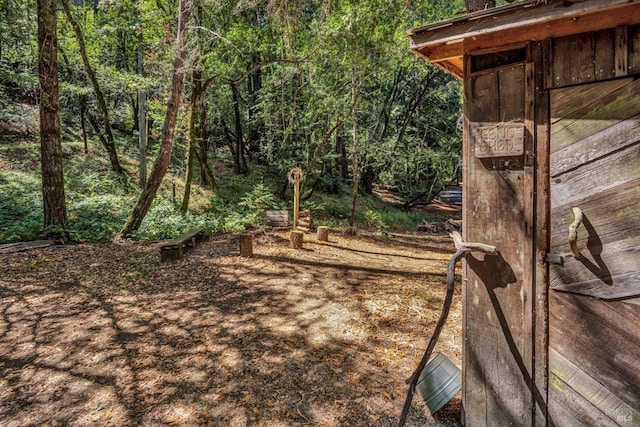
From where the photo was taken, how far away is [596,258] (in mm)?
1788

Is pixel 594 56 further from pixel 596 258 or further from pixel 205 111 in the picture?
pixel 205 111

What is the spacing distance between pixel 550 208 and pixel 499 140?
0.49 metres

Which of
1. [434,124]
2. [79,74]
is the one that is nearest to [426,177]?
[434,124]

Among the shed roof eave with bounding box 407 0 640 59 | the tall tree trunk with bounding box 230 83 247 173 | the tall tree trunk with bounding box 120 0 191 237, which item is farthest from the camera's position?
the tall tree trunk with bounding box 230 83 247 173

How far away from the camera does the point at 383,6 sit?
7277 mm

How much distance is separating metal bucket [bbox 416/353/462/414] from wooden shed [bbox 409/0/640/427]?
176 mm

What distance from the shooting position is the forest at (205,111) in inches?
292

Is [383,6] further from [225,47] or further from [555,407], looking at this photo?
[555,407]

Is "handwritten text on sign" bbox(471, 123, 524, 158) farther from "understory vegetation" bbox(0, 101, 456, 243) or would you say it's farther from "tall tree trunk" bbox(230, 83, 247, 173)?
"tall tree trunk" bbox(230, 83, 247, 173)

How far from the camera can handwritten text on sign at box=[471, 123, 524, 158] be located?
196 cm

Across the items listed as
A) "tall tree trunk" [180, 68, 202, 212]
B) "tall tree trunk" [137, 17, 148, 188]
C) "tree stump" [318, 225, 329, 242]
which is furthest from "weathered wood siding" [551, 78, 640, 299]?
"tall tree trunk" [137, 17, 148, 188]

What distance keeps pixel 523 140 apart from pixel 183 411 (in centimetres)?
308

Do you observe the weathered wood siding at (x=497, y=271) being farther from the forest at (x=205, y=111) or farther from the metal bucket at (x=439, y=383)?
the forest at (x=205, y=111)

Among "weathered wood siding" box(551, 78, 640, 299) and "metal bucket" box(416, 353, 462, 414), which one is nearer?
"weathered wood siding" box(551, 78, 640, 299)
